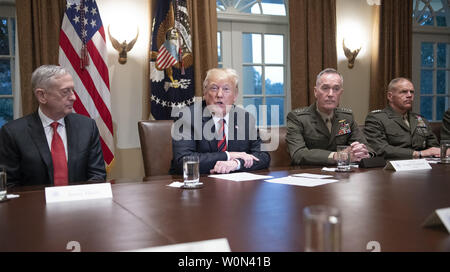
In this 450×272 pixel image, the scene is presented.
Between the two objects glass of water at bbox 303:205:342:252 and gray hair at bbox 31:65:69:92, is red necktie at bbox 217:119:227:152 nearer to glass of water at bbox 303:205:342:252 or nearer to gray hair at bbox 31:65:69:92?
gray hair at bbox 31:65:69:92

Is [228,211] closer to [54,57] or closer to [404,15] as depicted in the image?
[54,57]

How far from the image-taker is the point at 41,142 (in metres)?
2.07

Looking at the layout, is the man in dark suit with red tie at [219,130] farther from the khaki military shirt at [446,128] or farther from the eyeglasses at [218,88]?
the khaki military shirt at [446,128]

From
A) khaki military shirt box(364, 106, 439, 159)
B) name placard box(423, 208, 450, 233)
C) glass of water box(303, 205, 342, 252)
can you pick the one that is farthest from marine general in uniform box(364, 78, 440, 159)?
glass of water box(303, 205, 342, 252)

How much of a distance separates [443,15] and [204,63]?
3898 mm

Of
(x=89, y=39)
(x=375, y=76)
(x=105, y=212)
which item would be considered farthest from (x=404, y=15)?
(x=105, y=212)

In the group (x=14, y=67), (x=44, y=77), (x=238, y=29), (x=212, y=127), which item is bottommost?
(x=212, y=127)

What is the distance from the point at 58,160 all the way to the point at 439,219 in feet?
6.17

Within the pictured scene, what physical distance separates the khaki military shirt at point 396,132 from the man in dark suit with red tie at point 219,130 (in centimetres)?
123

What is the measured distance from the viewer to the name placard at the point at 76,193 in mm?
1347

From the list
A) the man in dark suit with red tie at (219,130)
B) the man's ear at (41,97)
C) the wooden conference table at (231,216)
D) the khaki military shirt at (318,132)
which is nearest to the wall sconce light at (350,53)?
the khaki military shirt at (318,132)

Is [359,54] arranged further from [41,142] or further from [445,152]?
[41,142]

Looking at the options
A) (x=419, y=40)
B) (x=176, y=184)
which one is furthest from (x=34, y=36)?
(x=419, y=40)

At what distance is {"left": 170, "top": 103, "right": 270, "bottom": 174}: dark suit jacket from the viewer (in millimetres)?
2223
